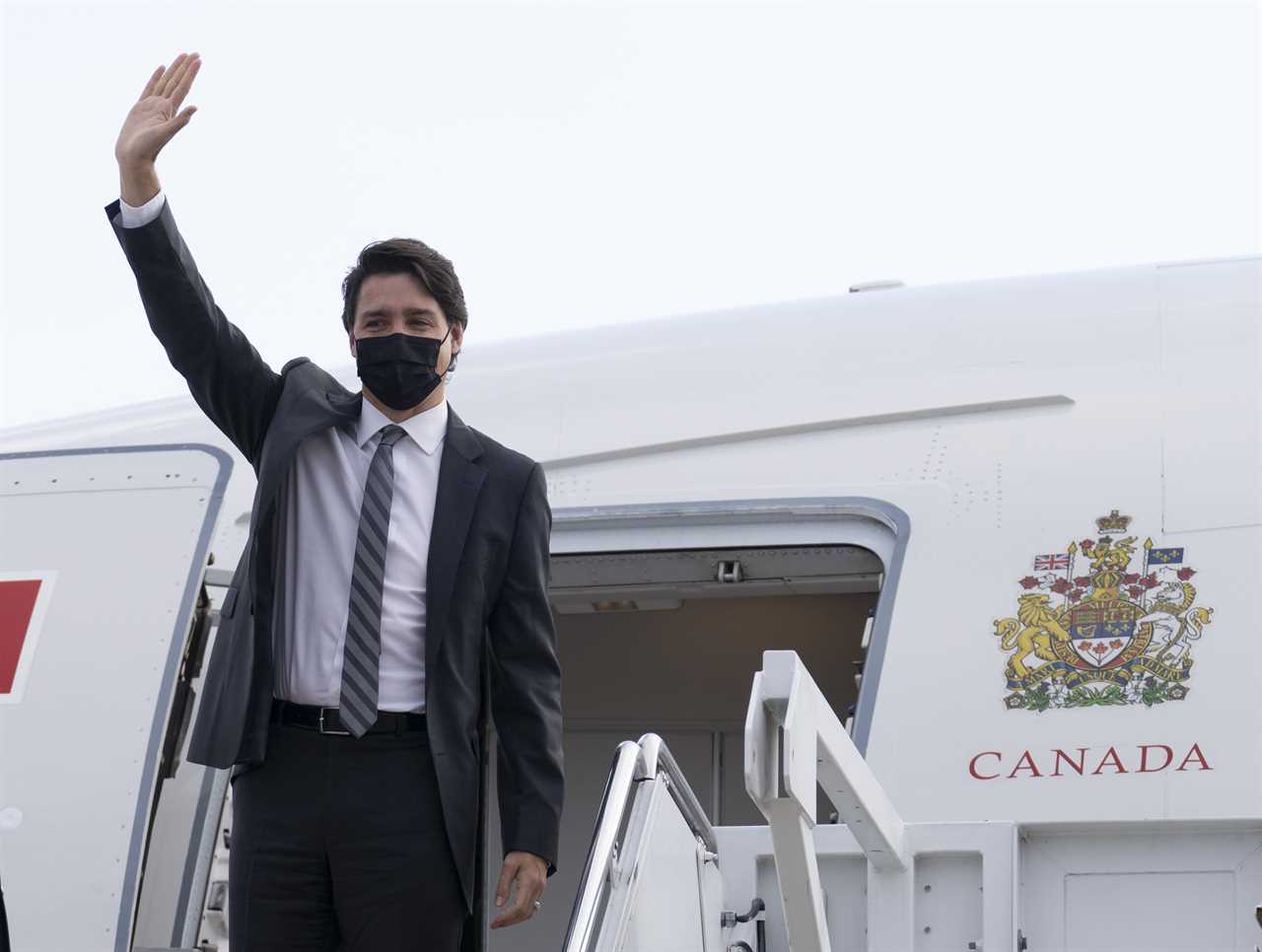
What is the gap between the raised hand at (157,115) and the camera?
288 cm

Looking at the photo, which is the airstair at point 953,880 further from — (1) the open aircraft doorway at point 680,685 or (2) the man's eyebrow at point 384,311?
(1) the open aircraft doorway at point 680,685

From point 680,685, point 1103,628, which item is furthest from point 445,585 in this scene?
point 680,685

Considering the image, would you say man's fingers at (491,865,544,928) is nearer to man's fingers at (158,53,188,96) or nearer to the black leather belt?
the black leather belt

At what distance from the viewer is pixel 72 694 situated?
501cm

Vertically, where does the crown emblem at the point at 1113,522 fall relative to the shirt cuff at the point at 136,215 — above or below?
above

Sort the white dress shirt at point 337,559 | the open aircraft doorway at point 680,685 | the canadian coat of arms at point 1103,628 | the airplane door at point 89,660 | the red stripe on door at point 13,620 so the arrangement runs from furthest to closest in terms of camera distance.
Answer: the open aircraft doorway at point 680,685, the red stripe on door at point 13,620, the airplane door at point 89,660, the canadian coat of arms at point 1103,628, the white dress shirt at point 337,559

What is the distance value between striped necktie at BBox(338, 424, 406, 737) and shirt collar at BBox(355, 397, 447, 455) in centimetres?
12

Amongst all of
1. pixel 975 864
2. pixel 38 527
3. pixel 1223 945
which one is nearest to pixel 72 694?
pixel 38 527

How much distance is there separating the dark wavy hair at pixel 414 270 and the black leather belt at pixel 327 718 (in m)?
0.72

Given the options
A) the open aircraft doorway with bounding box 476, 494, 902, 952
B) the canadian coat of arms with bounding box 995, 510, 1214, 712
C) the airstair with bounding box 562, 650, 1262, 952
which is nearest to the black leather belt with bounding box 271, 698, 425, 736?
the airstair with bounding box 562, 650, 1262, 952

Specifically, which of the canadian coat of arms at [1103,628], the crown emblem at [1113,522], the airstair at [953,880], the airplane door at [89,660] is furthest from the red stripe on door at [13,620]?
the crown emblem at [1113,522]

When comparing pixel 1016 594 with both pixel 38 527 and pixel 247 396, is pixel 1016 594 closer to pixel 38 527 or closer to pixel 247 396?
pixel 247 396

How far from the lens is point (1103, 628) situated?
441 centimetres

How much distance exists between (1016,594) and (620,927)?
177 centimetres
